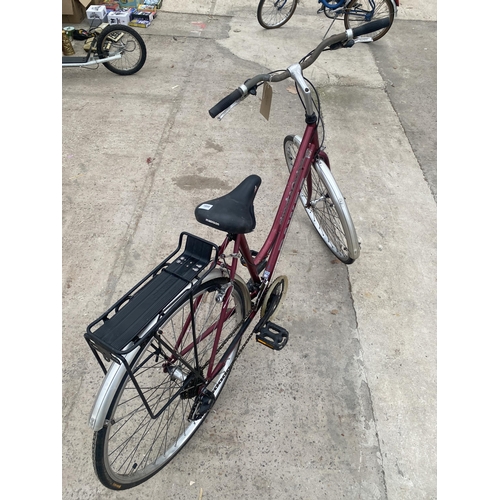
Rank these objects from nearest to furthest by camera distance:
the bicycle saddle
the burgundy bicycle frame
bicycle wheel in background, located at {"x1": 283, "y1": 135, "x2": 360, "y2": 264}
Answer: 1. the bicycle saddle
2. the burgundy bicycle frame
3. bicycle wheel in background, located at {"x1": 283, "y1": 135, "x2": 360, "y2": 264}

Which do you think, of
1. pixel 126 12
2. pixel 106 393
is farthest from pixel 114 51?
pixel 106 393

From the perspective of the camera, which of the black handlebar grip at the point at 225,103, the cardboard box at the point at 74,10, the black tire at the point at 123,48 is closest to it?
the black handlebar grip at the point at 225,103

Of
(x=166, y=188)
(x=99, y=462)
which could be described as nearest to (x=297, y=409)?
(x=99, y=462)

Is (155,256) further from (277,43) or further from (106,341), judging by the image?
(277,43)

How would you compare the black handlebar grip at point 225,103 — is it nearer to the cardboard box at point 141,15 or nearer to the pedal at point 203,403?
the pedal at point 203,403

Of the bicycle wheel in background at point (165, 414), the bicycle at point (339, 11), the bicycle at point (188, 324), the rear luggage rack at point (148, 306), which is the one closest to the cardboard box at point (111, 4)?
the bicycle at point (339, 11)

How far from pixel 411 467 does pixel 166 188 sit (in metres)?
2.48

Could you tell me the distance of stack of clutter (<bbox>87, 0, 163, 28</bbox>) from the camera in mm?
5180

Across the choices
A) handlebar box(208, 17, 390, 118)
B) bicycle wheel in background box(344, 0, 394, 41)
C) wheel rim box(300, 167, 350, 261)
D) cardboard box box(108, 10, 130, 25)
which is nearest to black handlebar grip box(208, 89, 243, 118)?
handlebar box(208, 17, 390, 118)

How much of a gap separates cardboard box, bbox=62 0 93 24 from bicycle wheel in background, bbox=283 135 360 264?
4.08 meters

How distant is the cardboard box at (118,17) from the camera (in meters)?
5.16

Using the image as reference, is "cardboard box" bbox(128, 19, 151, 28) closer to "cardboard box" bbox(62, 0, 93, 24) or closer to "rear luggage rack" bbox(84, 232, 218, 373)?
"cardboard box" bbox(62, 0, 93, 24)

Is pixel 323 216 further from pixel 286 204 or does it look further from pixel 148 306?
pixel 148 306

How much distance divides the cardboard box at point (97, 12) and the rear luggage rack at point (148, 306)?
4.78m
